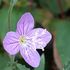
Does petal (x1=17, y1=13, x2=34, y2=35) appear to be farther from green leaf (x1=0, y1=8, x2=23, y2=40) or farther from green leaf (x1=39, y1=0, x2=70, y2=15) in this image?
green leaf (x1=39, y1=0, x2=70, y2=15)

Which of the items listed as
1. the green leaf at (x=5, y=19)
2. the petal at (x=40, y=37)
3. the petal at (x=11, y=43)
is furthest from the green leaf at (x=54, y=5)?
the petal at (x=11, y=43)

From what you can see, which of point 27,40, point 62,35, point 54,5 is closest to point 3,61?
point 27,40

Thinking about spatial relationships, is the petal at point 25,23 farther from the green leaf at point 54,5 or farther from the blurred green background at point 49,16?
the green leaf at point 54,5

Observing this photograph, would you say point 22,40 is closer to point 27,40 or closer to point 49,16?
point 27,40

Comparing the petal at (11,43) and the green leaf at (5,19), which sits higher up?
the petal at (11,43)

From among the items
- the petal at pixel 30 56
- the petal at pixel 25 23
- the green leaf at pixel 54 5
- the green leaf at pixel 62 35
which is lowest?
the green leaf at pixel 62 35

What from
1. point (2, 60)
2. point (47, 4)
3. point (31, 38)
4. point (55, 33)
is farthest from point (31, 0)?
point (31, 38)

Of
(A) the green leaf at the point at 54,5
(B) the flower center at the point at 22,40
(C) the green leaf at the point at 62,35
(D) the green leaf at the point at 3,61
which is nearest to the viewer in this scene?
(B) the flower center at the point at 22,40

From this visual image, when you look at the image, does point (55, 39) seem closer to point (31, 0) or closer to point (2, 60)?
point (31, 0)
